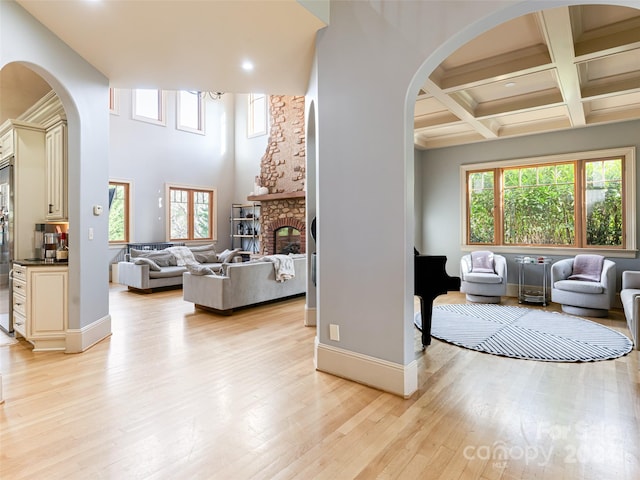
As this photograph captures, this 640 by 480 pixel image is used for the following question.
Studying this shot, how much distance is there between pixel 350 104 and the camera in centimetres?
279

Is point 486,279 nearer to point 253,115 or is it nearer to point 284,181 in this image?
A: point 284,181

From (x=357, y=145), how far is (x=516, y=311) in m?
3.90

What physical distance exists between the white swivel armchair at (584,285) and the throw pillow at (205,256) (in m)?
6.77

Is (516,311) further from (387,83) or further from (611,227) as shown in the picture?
(387,83)

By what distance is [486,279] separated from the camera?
5711 mm

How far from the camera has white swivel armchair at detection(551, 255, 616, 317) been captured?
4.83 metres

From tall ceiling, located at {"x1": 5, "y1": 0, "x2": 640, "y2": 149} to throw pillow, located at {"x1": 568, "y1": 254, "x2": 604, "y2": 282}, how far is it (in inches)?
83.3

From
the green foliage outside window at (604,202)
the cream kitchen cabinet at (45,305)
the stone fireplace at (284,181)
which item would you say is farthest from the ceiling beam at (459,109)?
the cream kitchen cabinet at (45,305)

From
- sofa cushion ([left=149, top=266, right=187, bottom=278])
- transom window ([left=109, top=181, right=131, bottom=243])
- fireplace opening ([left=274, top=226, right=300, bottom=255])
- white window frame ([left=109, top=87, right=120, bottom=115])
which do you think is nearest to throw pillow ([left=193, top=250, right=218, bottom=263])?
sofa cushion ([left=149, top=266, right=187, bottom=278])

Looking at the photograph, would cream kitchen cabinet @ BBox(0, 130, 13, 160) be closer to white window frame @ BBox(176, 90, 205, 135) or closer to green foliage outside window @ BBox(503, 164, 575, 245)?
white window frame @ BBox(176, 90, 205, 135)

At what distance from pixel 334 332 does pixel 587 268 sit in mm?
4625

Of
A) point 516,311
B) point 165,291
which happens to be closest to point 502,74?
point 516,311

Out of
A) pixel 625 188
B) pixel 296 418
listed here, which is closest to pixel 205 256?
pixel 296 418

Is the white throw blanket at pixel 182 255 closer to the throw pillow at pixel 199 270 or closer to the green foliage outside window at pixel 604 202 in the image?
the throw pillow at pixel 199 270
